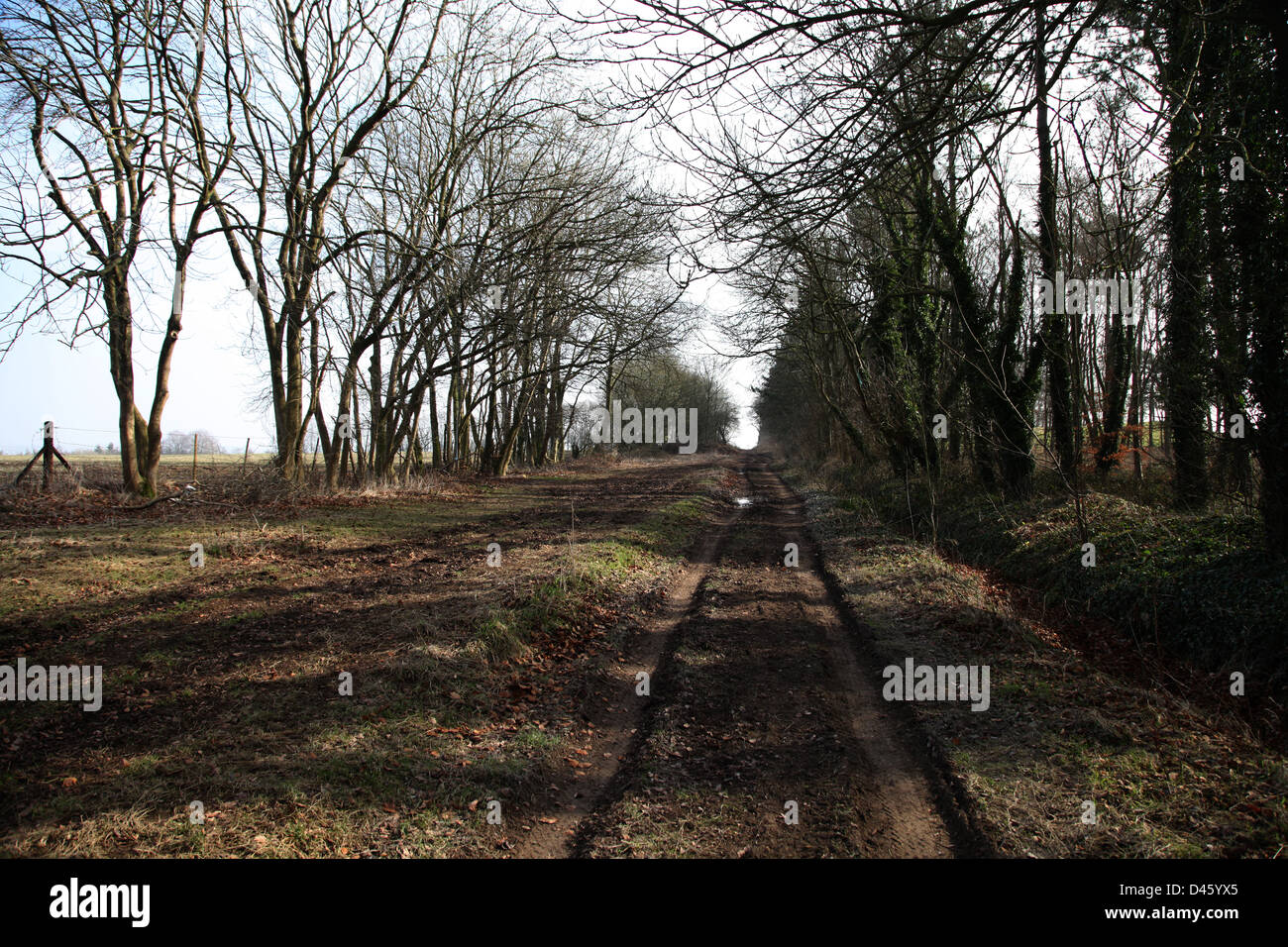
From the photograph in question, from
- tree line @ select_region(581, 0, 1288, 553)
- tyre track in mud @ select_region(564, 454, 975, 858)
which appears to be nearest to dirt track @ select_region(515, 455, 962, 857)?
tyre track in mud @ select_region(564, 454, 975, 858)

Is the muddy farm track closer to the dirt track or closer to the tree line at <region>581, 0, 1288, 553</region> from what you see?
the dirt track

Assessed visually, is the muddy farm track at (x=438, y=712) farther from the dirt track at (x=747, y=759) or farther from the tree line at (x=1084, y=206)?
the tree line at (x=1084, y=206)

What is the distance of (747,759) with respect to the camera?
454 centimetres

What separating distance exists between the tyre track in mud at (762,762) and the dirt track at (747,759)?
1 centimetres

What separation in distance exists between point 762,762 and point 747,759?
103 mm

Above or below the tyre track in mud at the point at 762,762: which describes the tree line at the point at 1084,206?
above

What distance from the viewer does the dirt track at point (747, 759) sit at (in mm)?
3674

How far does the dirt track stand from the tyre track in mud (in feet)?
0.04

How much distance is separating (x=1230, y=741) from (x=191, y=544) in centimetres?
1122

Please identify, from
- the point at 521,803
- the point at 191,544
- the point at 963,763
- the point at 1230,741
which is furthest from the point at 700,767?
the point at 191,544

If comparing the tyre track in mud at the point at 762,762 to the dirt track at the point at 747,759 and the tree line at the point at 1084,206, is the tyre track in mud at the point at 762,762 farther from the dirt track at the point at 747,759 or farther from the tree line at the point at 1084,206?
the tree line at the point at 1084,206

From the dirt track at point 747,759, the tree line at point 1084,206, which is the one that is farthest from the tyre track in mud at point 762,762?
the tree line at point 1084,206

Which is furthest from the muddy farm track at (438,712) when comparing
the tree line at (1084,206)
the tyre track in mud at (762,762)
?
the tree line at (1084,206)

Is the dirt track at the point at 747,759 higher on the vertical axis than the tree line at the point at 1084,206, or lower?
lower
